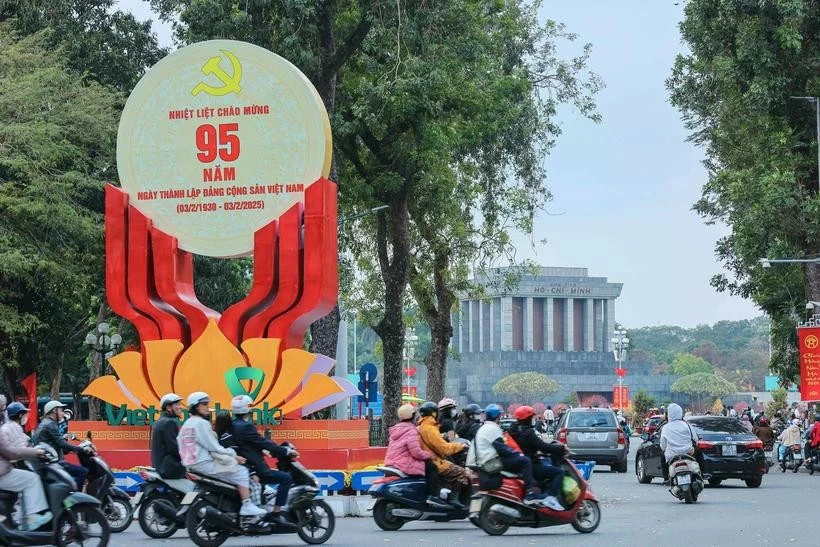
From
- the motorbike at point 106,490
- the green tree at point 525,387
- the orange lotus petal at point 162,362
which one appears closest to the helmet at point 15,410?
the motorbike at point 106,490

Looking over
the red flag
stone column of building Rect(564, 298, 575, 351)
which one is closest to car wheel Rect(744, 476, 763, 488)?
the red flag

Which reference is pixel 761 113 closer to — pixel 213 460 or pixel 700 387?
pixel 213 460

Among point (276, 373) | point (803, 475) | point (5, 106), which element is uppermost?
point (5, 106)

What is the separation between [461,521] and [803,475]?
17.8 meters

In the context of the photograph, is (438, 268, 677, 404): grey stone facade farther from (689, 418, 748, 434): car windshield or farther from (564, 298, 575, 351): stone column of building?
(689, 418, 748, 434): car windshield

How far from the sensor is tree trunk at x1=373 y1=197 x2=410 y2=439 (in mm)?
40156

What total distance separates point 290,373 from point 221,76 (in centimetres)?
549

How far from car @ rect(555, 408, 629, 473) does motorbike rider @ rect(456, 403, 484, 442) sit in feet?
45.4

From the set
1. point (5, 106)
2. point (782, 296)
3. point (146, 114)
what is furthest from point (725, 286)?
point (146, 114)

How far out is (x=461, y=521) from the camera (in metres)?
21.6

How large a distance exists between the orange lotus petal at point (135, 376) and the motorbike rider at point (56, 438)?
295 inches

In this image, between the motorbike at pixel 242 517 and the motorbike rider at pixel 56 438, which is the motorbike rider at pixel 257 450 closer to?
the motorbike at pixel 242 517

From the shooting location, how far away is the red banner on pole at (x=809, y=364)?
42.2m

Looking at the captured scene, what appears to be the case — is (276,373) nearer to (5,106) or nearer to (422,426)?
(422,426)
